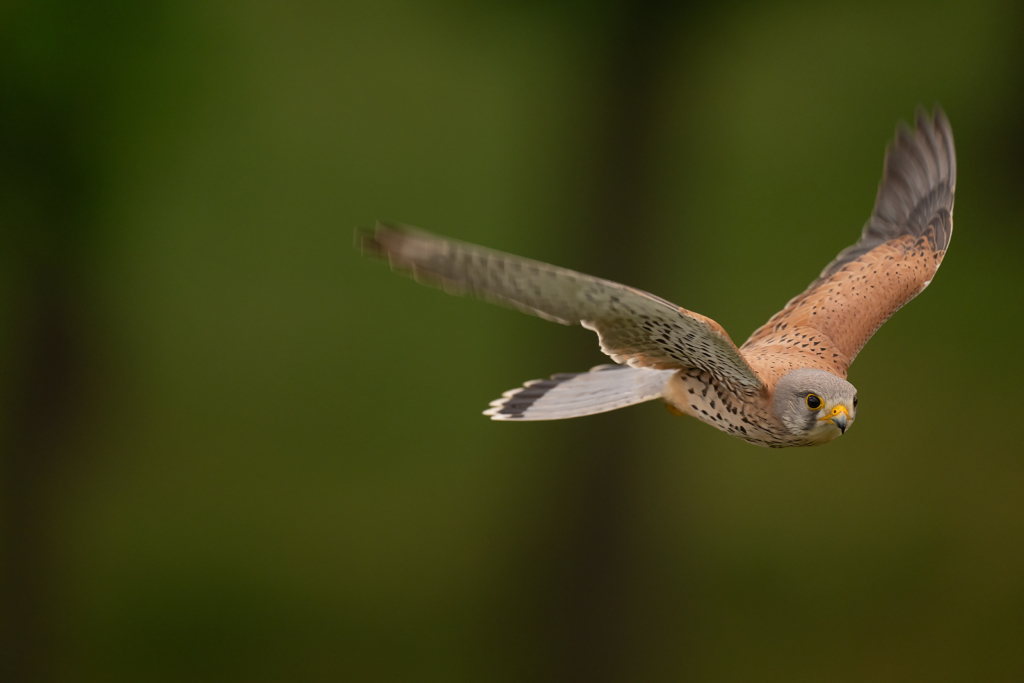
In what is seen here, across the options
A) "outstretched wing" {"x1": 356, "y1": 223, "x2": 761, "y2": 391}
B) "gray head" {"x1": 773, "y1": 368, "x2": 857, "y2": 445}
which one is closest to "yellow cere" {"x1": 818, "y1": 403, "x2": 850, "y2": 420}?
"gray head" {"x1": 773, "y1": 368, "x2": 857, "y2": 445}

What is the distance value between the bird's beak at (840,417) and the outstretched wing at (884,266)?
0.31 m

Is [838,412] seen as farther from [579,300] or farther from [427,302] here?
[427,302]

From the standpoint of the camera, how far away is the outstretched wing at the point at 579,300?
1.29 metres

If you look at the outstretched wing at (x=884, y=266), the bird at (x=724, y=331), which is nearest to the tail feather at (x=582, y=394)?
the bird at (x=724, y=331)

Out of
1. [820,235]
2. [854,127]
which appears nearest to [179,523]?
[820,235]

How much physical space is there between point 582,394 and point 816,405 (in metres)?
0.58

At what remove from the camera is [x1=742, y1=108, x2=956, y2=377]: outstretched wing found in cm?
209

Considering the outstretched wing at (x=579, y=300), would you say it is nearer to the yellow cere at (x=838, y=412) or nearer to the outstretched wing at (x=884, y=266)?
the yellow cere at (x=838, y=412)

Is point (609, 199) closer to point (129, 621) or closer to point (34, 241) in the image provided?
point (34, 241)

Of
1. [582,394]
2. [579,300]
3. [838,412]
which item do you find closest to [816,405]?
[838,412]

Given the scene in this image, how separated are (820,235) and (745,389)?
16.2 ft

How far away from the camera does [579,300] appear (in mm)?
1473

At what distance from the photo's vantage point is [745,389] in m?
1.66

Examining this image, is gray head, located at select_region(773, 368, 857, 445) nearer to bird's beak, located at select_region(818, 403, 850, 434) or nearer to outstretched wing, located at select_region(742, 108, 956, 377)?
bird's beak, located at select_region(818, 403, 850, 434)
